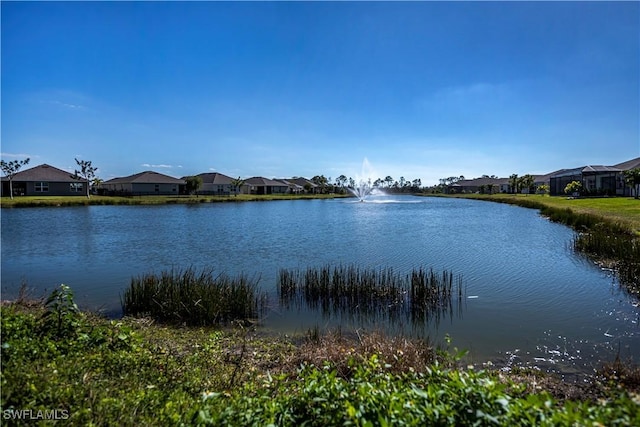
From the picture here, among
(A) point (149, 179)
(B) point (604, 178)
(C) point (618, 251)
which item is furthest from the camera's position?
(A) point (149, 179)

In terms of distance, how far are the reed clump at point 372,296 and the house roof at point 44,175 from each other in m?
62.2

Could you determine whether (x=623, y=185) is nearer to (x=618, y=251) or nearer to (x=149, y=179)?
(x=618, y=251)

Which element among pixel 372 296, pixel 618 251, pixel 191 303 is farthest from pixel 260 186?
pixel 191 303

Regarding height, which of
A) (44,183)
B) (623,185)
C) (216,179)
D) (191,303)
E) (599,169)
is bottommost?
(191,303)

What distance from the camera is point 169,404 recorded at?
3684mm

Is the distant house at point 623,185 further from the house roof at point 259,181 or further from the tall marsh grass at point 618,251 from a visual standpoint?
the house roof at point 259,181

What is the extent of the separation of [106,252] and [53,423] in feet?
55.5

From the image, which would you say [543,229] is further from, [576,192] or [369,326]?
[576,192]

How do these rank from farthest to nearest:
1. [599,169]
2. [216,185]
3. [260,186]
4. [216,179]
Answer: [260,186], [216,179], [216,185], [599,169]

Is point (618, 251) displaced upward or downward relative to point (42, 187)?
downward

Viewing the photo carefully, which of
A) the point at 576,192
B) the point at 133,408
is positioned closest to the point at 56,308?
the point at 133,408

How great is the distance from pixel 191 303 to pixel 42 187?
209 feet

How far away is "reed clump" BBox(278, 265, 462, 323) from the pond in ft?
1.32

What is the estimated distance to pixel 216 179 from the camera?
84.8 meters
